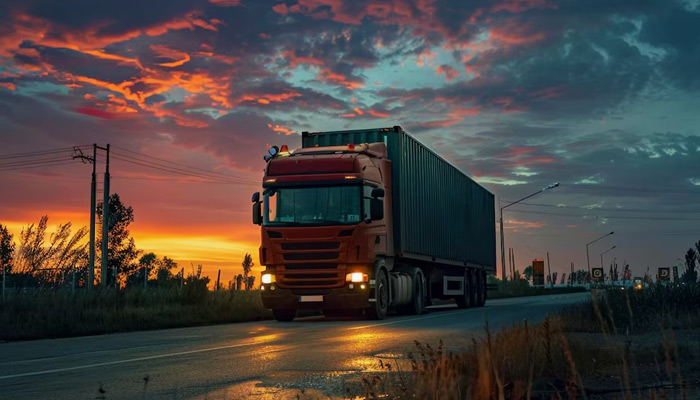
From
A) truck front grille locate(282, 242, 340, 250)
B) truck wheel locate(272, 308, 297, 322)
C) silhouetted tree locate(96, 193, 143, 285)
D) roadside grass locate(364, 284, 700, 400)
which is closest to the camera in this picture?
roadside grass locate(364, 284, 700, 400)

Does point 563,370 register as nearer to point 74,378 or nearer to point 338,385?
point 338,385

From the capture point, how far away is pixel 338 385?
25.1 ft

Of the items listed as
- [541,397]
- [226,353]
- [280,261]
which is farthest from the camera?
[280,261]

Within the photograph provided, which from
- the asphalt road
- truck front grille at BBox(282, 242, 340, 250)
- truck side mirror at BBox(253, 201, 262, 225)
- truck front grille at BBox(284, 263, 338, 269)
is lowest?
the asphalt road

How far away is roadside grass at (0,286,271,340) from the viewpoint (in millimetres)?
16109

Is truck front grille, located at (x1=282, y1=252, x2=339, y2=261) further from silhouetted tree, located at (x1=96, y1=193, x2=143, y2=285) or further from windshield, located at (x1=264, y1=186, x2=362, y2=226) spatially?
silhouetted tree, located at (x1=96, y1=193, x2=143, y2=285)

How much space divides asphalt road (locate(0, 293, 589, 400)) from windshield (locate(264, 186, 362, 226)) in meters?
3.67

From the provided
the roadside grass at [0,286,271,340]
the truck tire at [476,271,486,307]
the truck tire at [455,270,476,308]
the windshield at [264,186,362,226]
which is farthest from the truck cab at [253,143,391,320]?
the truck tire at [476,271,486,307]

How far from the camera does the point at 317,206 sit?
62.2 ft

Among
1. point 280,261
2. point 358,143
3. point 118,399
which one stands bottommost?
point 118,399

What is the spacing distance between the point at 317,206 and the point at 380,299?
2.97 m

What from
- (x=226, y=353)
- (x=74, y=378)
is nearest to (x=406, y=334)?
(x=226, y=353)

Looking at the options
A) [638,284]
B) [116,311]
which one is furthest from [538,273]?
[116,311]

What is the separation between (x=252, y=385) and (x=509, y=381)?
2.52m
